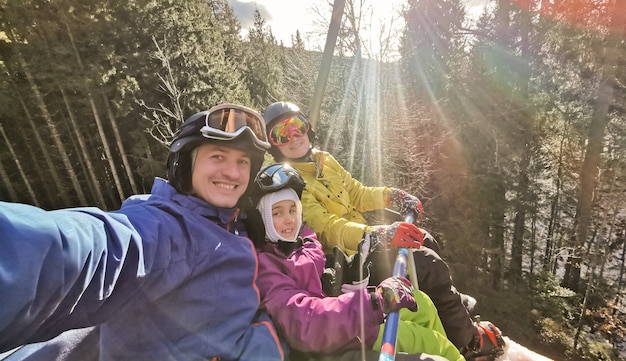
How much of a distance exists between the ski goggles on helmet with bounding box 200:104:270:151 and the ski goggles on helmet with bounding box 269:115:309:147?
138 cm

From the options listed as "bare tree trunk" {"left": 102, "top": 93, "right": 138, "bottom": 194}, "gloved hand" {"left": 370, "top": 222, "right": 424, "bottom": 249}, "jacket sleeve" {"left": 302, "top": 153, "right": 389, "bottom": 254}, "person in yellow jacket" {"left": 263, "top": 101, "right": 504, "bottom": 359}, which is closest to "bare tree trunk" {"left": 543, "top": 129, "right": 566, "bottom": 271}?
"jacket sleeve" {"left": 302, "top": 153, "right": 389, "bottom": 254}

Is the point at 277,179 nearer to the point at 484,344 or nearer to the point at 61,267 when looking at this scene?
the point at 61,267

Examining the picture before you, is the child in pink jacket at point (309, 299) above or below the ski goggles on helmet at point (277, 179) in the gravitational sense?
below

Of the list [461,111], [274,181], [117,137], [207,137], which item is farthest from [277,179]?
[117,137]

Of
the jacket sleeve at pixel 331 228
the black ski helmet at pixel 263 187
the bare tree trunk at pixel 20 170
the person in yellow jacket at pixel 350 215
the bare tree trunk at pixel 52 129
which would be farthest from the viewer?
the bare tree trunk at pixel 20 170

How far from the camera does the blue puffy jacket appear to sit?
2.80ft

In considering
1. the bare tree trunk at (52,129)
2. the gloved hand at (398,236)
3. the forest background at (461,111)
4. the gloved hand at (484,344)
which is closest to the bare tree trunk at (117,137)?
A: the forest background at (461,111)

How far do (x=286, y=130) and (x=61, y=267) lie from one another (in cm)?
293

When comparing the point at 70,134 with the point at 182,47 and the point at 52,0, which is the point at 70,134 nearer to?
the point at 52,0

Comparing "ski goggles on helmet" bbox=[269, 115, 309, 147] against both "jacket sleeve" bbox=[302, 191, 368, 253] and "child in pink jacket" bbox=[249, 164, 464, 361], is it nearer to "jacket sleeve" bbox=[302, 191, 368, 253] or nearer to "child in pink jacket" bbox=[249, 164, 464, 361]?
"jacket sleeve" bbox=[302, 191, 368, 253]

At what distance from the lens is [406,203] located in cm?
398

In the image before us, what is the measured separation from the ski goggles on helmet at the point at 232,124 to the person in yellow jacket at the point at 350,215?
140 centimetres

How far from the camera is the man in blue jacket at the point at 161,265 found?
2.87 ft

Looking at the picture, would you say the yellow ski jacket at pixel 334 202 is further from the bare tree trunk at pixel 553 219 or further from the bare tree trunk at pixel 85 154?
the bare tree trunk at pixel 85 154
